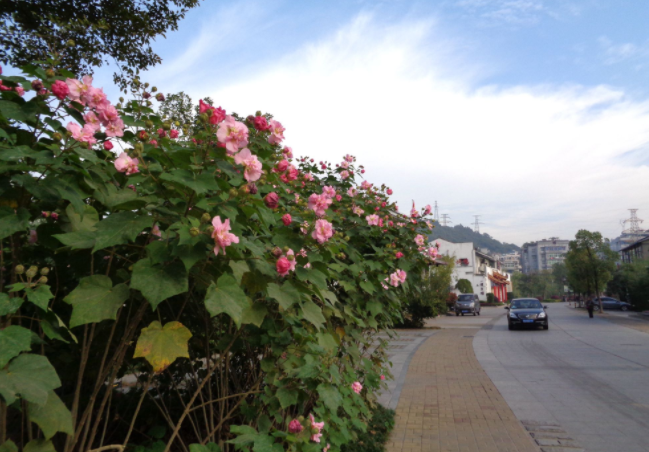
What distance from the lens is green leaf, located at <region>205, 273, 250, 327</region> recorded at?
1.44m

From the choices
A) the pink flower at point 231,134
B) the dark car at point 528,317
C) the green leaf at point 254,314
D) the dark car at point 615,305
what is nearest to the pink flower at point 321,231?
the green leaf at point 254,314

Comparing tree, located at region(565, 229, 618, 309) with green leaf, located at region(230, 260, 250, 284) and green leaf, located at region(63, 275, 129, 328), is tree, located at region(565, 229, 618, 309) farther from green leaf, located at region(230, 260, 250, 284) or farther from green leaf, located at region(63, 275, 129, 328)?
green leaf, located at region(63, 275, 129, 328)

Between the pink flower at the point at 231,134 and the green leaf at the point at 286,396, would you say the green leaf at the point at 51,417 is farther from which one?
the green leaf at the point at 286,396

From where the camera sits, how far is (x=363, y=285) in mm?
3791

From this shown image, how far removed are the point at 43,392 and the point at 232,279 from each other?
59 centimetres

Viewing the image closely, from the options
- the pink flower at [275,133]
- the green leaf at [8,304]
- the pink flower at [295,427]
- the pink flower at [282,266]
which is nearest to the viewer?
the green leaf at [8,304]

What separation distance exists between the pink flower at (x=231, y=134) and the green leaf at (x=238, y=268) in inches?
15.3

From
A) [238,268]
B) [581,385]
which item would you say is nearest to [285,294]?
[238,268]

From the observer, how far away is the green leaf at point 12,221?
147 centimetres

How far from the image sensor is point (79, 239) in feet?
5.02

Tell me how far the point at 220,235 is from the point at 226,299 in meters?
0.21

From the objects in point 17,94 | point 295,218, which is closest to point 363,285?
point 295,218

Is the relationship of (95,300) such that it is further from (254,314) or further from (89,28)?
(89,28)

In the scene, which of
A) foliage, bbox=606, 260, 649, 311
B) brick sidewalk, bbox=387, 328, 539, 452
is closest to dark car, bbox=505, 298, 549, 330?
brick sidewalk, bbox=387, 328, 539, 452
